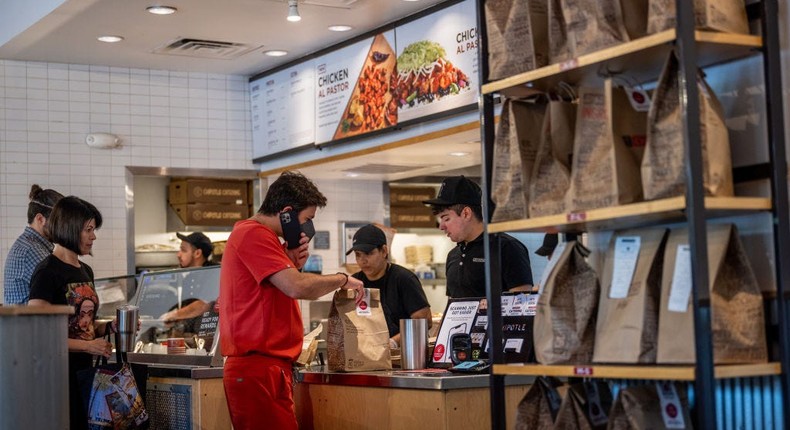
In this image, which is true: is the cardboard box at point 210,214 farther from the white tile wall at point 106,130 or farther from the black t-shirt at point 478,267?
the black t-shirt at point 478,267

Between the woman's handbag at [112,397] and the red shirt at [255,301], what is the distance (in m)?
0.57

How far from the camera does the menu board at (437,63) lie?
21.0ft

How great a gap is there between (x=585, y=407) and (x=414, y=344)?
1.43 m

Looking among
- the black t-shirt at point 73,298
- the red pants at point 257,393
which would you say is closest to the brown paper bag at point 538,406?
the red pants at point 257,393

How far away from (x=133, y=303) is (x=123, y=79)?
260 centimetres

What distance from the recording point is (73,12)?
6664 mm

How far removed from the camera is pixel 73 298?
475cm

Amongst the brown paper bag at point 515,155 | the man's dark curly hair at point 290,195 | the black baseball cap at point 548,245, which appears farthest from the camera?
the black baseball cap at point 548,245

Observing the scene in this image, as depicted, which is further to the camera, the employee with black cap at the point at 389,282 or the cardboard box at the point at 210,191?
the cardboard box at the point at 210,191

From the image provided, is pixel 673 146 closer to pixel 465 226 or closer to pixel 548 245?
pixel 548 245

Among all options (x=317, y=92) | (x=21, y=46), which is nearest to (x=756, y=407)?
(x=317, y=92)

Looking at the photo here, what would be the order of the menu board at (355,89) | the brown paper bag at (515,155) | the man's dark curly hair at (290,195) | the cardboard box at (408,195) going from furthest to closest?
the cardboard box at (408,195) < the menu board at (355,89) < the man's dark curly hair at (290,195) < the brown paper bag at (515,155)

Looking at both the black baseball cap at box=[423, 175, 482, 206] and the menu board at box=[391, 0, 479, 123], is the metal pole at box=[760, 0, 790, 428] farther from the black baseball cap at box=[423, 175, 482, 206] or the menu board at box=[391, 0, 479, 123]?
the menu board at box=[391, 0, 479, 123]

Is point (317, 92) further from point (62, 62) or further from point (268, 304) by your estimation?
point (268, 304)
